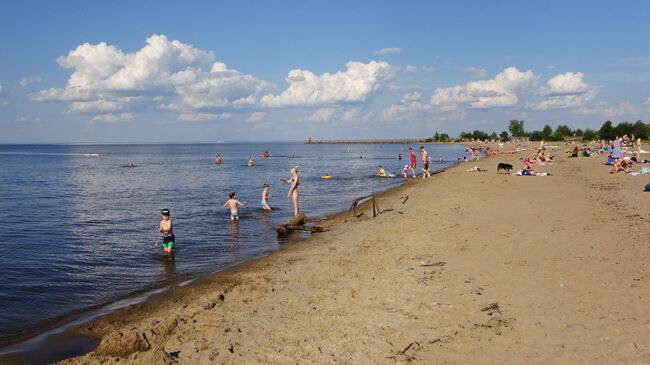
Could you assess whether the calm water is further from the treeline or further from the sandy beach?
the treeline

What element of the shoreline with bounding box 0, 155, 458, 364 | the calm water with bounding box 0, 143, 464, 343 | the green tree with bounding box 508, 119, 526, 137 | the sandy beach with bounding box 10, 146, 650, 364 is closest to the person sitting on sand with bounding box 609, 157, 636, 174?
the calm water with bounding box 0, 143, 464, 343

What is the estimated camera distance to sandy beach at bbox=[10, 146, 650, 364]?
5977mm

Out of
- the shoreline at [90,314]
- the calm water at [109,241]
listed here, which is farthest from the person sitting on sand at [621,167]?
the shoreline at [90,314]

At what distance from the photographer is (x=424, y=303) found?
7.57 meters

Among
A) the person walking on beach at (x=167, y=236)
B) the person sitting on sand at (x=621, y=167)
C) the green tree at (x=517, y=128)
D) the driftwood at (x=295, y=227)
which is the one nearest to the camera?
the person walking on beach at (x=167, y=236)

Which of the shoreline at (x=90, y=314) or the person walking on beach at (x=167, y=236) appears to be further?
the person walking on beach at (x=167, y=236)

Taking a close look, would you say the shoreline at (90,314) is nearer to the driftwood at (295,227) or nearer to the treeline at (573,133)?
the driftwood at (295,227)

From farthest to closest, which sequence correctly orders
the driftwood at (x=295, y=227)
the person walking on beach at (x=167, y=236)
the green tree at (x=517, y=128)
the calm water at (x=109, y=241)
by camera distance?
the green tree at (x=517, y=128) < the driftwood at (x=295, y=227) < the person walking on beach at (x=167, y=236) < the calm water at (x=109, y=241)

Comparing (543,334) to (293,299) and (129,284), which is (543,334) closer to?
(293,299)

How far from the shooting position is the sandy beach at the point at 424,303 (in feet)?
19.6

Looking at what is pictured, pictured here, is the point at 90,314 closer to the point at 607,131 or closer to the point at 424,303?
the point at 424,303

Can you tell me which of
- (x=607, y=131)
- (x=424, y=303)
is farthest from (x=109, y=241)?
(x=607, y=131)

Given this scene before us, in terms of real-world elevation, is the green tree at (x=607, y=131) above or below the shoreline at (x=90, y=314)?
above

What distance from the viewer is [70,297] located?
10.4 meters
